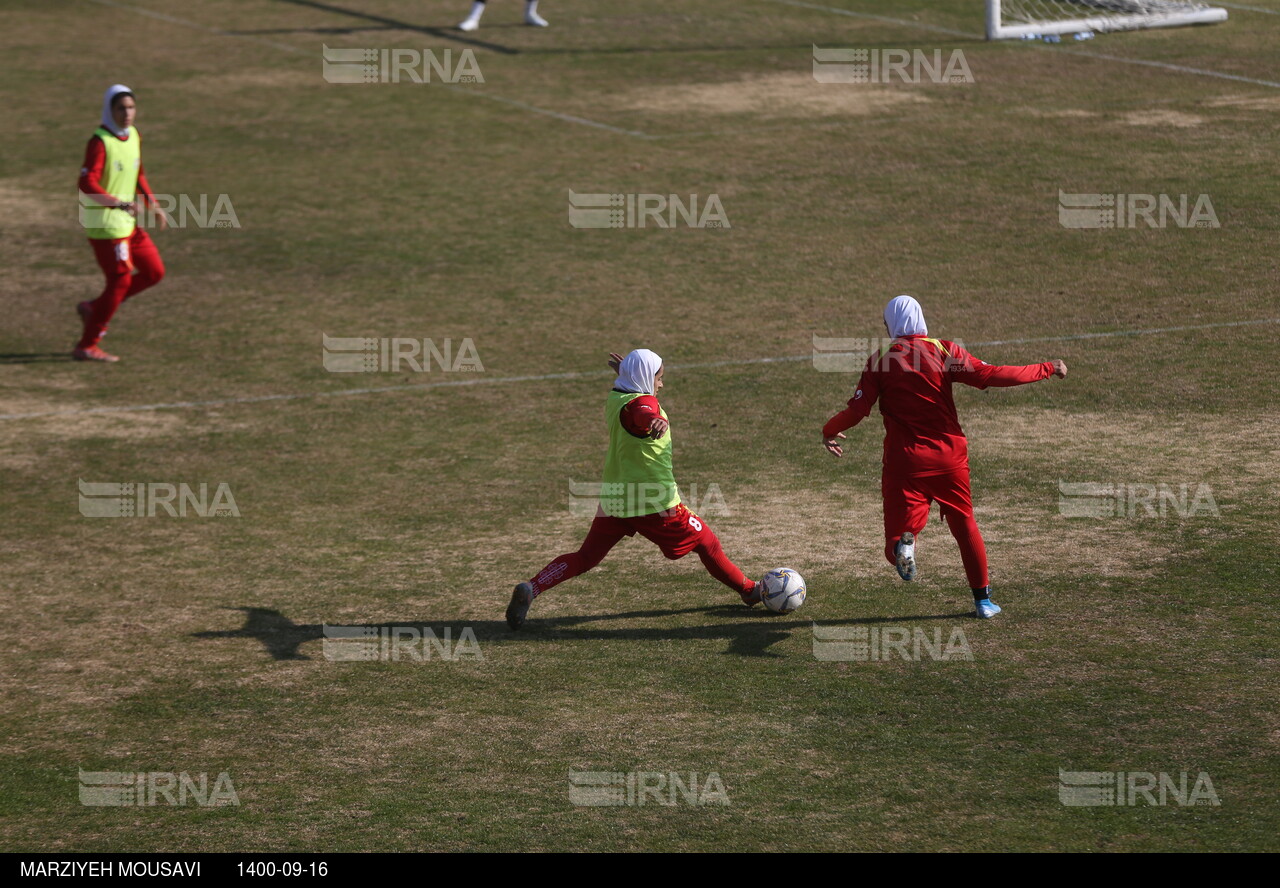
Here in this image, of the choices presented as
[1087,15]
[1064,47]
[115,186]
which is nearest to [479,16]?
[1064,47]

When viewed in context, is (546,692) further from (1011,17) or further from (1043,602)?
(1011,17)

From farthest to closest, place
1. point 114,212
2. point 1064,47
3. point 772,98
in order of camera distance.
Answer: point 1064,47, point 772,98, point 114,212

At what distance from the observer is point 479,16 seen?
31562 mm

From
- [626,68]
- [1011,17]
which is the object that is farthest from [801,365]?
[1011,17]

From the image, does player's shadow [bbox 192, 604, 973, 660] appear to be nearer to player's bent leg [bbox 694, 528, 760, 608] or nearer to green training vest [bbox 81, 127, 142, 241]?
player's bent leg [bbox 694, 528, 760, 608]

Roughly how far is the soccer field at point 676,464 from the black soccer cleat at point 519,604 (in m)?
0.17

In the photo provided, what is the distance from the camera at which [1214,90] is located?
2430 cm

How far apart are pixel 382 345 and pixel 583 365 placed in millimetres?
2349

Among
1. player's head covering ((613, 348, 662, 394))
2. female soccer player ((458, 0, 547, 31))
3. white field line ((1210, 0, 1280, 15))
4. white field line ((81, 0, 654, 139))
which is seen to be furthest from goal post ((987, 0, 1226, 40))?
player's head covering ((613, 348, 662, 394))

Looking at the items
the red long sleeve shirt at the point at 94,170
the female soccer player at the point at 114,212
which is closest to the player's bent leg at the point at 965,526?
the female soccer player at the point at 114,212

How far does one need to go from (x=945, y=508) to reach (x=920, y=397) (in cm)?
73

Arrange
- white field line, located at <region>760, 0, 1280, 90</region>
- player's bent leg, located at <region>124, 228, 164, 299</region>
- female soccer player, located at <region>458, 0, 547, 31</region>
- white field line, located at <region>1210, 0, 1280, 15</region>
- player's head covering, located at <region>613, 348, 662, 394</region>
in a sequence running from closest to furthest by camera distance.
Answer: player's head covering, located at <region>613, 348, 662, 394</region>, player's bent leg, located at <region>124, 228, 164, 299</region>, white field line, located at <region>760, 0, 1280, 90</region>, white field line, located at <region>1210, 0, 1280, 15</region>, female soccer player, located at <region>458, 0, 547, 31</region>

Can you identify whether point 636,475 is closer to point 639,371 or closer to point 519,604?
point 639,371

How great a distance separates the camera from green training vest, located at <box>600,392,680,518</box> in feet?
33.9
